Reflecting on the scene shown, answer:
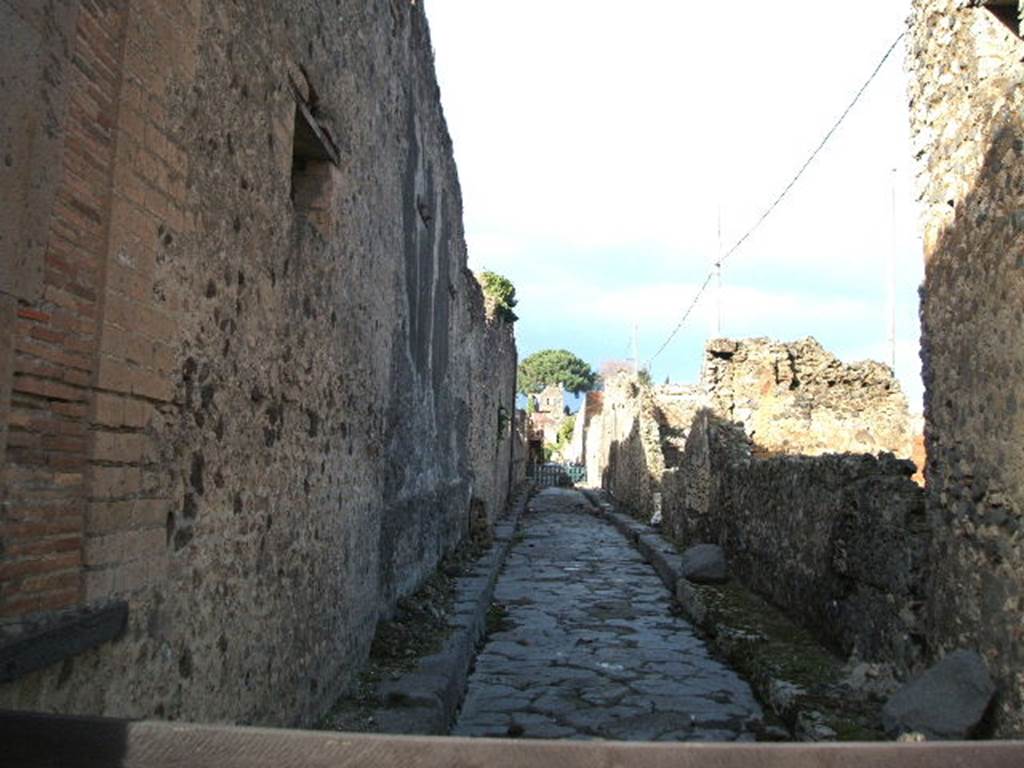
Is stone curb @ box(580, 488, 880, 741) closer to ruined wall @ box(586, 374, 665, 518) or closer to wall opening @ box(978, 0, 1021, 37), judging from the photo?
wall opening @ box(978, 0, 1021, 37)

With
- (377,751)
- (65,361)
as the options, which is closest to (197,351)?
(65,361)

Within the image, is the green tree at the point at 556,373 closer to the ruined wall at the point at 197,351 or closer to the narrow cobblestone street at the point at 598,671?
the narrow cobblestone street at the point at 598,671

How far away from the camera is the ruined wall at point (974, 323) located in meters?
3.13

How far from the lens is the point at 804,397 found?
428 inches

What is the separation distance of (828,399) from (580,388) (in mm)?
59622

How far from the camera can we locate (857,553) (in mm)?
4695

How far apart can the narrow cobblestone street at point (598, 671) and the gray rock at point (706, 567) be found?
382 millimetres

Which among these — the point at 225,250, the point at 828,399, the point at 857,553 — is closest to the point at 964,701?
the point at 857,553

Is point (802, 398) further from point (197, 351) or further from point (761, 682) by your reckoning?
point (197, 351)

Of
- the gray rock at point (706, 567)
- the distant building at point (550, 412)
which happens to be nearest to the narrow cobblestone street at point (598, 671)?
the gray rock at point (706, 567)

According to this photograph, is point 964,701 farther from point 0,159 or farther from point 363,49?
point 363,49

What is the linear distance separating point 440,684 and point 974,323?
285cm

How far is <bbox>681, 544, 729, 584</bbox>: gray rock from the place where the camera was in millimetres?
7465

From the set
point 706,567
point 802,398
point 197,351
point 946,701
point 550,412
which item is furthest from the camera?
point 550,412
